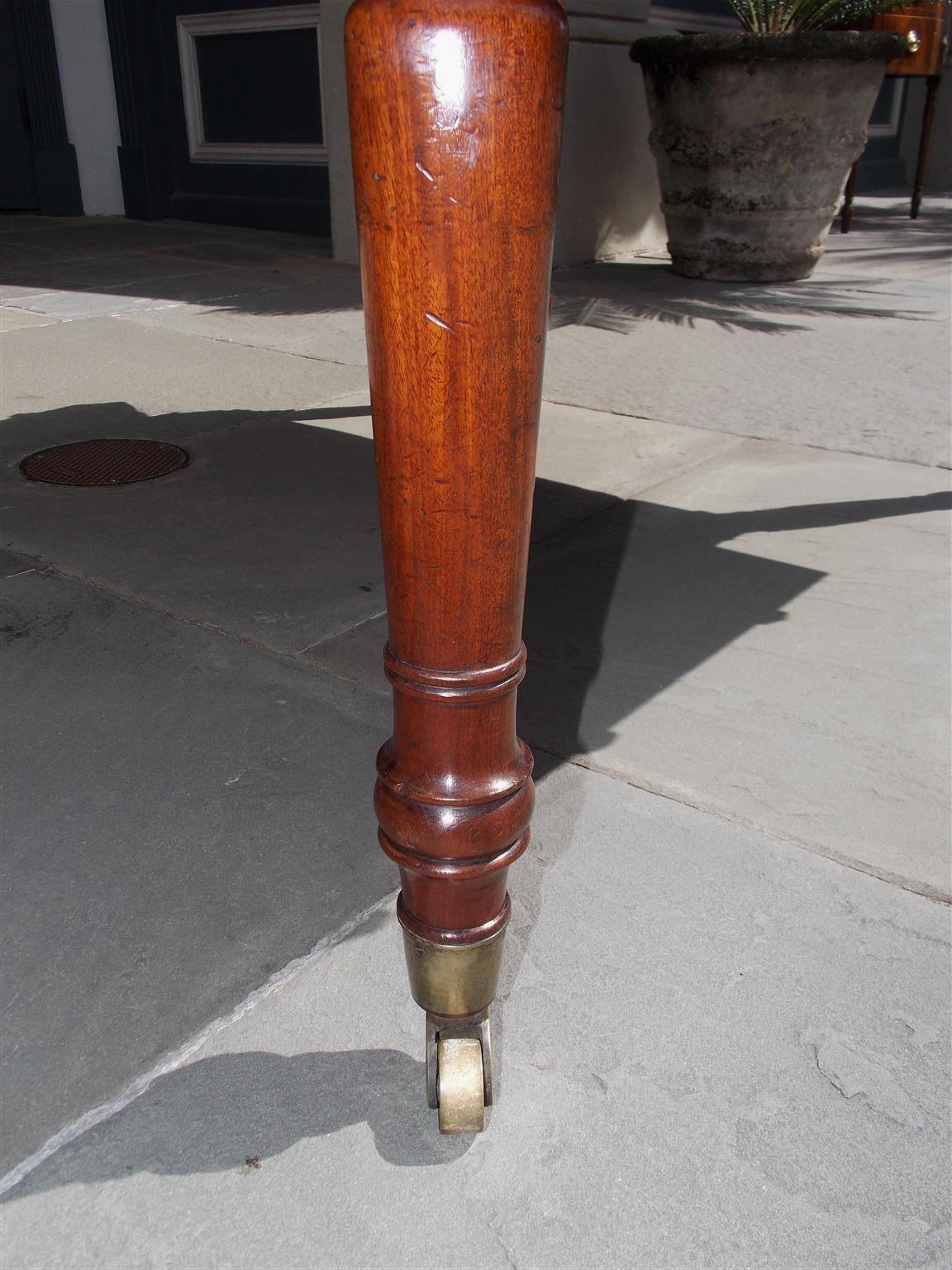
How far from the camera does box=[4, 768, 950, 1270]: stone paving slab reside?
116 cm

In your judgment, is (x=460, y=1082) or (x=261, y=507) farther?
(x=261, y=507)

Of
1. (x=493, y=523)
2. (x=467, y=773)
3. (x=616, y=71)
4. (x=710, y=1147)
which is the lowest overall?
(x=710, y=1147)

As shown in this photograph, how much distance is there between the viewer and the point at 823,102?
585 centimetres

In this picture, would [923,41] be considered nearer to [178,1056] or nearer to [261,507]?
[261,507]

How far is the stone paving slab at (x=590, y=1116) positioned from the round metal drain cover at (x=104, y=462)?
215 cm

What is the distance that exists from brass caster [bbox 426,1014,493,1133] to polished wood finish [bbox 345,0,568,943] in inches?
10.0

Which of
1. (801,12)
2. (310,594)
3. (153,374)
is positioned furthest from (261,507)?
(801,12)

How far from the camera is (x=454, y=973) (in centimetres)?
112

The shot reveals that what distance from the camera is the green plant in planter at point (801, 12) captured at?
608 cm

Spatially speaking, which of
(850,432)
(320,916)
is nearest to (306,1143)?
(320,916)

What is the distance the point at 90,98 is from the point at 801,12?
5.30 metres

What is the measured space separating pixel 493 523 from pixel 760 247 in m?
6.11

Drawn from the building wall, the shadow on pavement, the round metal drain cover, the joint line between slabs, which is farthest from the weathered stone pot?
the joint line between slabs

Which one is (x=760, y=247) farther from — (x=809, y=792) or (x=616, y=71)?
(x=809, y=792)
